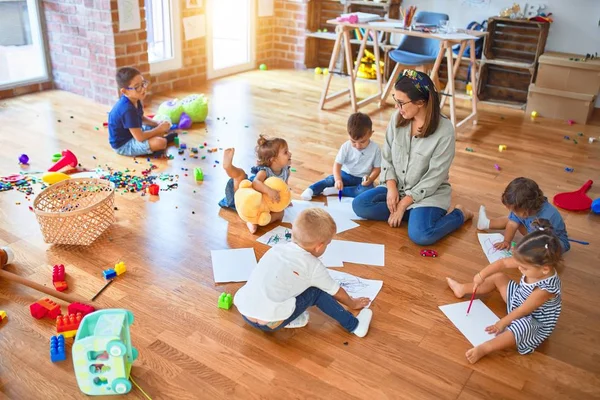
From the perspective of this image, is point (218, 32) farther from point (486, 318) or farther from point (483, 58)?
point (486, 318)

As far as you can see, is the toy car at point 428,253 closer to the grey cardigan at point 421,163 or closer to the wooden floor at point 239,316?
the wooden floor at point 239,316

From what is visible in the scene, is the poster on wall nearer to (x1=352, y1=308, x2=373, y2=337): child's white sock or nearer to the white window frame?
the white window frame

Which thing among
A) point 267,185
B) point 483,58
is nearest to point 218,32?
point 483,58

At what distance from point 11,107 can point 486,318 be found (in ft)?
12.5

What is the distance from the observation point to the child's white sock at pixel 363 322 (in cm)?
196

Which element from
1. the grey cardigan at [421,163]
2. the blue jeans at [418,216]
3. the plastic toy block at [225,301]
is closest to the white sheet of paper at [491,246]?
the blue jeans at [418,216]

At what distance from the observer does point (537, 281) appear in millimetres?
1856

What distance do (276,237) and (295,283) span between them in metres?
0.76

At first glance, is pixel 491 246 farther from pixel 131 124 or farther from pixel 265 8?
pixel 265 8

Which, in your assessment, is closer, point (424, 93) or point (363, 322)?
point (363, 322)

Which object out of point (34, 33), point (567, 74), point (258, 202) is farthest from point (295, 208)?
point (34, 33)

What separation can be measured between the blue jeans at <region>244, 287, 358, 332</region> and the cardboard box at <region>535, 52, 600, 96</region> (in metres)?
3.51

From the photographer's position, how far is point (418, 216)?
264 cm

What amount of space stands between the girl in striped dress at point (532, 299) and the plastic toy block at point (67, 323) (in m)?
1.35
